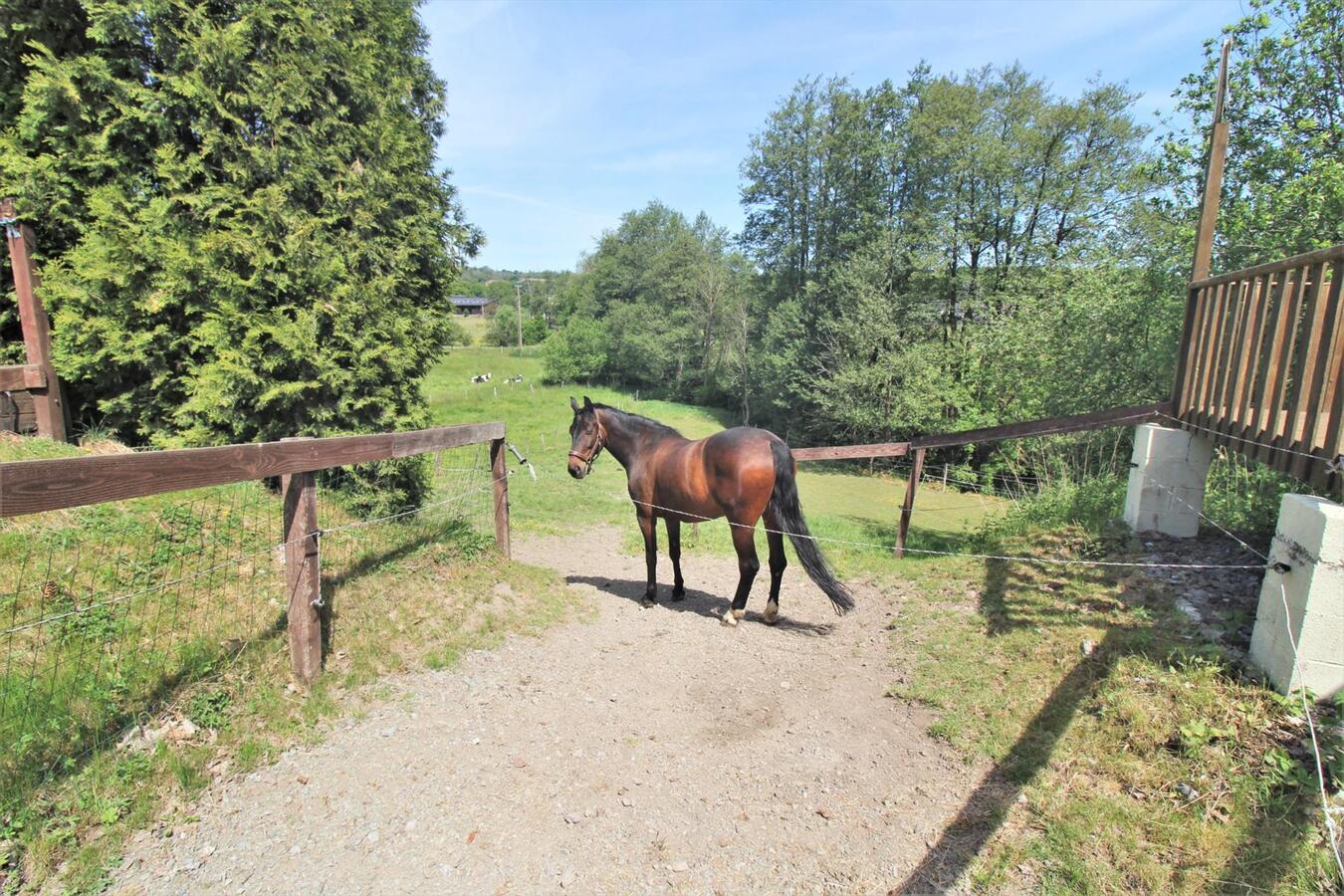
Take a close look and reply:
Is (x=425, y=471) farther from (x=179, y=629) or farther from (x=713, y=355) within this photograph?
(x=713, y=355)

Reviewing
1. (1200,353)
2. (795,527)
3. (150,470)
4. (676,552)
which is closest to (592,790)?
(150,470)

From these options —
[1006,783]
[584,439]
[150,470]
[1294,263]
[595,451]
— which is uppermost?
[1294,263]

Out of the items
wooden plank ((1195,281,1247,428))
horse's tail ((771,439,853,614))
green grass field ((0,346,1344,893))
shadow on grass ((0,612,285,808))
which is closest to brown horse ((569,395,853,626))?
horse's tail ((771,439,853,614))

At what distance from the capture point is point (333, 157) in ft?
21.5

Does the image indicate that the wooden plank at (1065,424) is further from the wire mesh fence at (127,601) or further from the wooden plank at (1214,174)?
the wire mesh fence at (127,601)

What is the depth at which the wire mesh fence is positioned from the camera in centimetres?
276

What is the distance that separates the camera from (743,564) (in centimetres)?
577

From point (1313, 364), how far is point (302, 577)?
224 inches

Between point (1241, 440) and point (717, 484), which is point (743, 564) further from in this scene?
point (1241, 440)

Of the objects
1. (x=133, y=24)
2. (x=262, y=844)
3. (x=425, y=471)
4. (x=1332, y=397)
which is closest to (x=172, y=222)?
(x=133, y=24)

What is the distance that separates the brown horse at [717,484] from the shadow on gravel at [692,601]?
5.7 inches

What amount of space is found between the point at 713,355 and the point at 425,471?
42311mm

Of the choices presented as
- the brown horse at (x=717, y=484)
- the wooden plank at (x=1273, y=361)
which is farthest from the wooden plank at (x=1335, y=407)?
the brown horse at (x=717, y=484)

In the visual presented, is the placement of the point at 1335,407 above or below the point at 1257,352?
below
